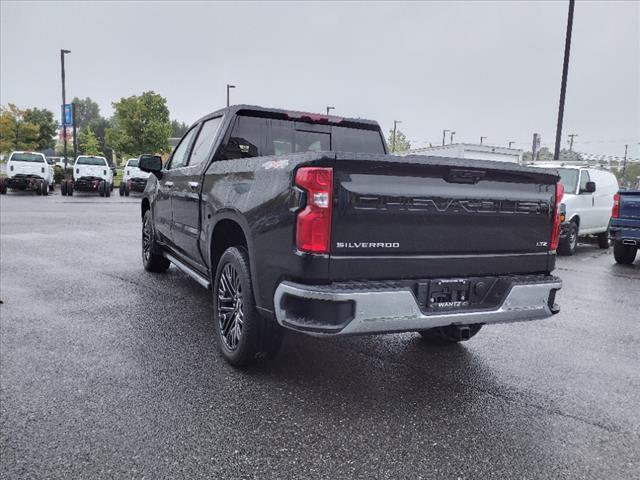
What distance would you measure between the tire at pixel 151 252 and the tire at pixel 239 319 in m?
2.96

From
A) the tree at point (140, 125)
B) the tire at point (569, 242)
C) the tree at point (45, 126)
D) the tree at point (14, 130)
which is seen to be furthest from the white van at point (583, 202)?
the tree at point (45, 126)

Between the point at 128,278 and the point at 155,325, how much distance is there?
2262mm

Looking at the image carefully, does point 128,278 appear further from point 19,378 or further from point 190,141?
point 19,378

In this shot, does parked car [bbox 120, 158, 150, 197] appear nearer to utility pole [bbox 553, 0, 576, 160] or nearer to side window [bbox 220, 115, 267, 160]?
utility pole [bbox 553, 0, 576, 160]

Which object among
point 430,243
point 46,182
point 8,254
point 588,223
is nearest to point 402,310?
point 430,243

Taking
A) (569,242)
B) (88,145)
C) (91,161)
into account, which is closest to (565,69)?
(569,242)

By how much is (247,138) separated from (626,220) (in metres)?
8.07

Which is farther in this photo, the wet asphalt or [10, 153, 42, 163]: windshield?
[10, 153, 42, 163]: windshield

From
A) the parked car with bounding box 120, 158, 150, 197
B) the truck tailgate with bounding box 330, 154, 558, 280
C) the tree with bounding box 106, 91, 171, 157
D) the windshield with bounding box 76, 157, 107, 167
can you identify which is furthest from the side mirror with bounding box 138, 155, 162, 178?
the tree with bounding box 106, 91, 171, 157

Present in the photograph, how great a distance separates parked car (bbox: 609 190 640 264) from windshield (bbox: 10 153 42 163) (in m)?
23.9

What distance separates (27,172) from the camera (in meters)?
24.2

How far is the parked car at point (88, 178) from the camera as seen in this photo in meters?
24.8

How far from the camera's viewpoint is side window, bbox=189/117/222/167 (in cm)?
491

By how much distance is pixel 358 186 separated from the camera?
9.77ft
